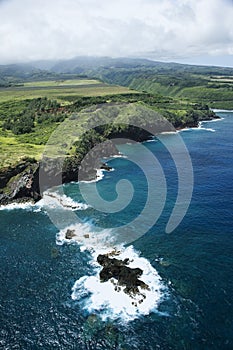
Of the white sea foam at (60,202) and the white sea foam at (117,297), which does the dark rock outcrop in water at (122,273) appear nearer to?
the white sea foam at (117,297)

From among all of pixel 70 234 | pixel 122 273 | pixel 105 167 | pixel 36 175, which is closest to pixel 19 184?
pixel 36 175

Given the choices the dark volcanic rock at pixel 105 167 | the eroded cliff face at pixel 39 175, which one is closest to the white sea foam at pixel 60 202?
the eroded cliff face at pixel 39 175

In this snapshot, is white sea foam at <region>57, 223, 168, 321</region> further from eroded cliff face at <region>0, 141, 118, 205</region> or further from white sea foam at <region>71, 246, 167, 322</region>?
eroded cliff face at <region>0, 141, 118, 205</region>

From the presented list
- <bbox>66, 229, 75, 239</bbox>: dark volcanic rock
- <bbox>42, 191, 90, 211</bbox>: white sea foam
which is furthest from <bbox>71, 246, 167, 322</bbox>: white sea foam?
<bbox>42, 191, 90, 211</bbox>: white sea foam

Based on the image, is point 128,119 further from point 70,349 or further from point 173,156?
point 70,349

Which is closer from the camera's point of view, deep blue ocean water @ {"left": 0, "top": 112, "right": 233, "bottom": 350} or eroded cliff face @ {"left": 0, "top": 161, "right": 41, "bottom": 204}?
deep blue ocean water @ {"left": 0, "top": 112, "right": 233, "bottom": 350}

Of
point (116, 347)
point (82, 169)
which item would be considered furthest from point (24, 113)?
point (116, 347)
